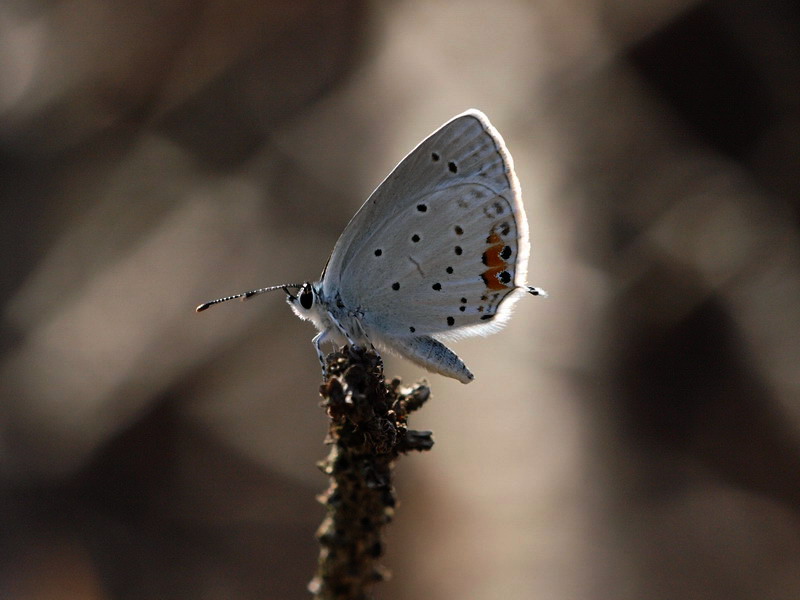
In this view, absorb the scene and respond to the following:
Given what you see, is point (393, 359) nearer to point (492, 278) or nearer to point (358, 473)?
point (492, 278)

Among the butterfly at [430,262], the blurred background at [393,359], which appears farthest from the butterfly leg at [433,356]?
the blurred background at [393,359]

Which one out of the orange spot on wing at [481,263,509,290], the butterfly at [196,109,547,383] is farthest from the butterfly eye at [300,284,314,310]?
the orange spot on wing at [481,263,509,290]

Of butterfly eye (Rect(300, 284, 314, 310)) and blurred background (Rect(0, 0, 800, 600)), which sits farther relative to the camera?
blurred background (Rect(0, 0, 800, 600))

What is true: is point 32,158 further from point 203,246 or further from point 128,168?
point 203,246

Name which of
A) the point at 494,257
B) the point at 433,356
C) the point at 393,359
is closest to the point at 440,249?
the point at 494,257

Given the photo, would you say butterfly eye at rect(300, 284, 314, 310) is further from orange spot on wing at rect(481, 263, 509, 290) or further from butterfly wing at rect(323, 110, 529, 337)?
orange spot on wing at rect(481, 263, 509, 290)

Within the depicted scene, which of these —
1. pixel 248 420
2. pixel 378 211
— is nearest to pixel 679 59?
pixel 378 211
